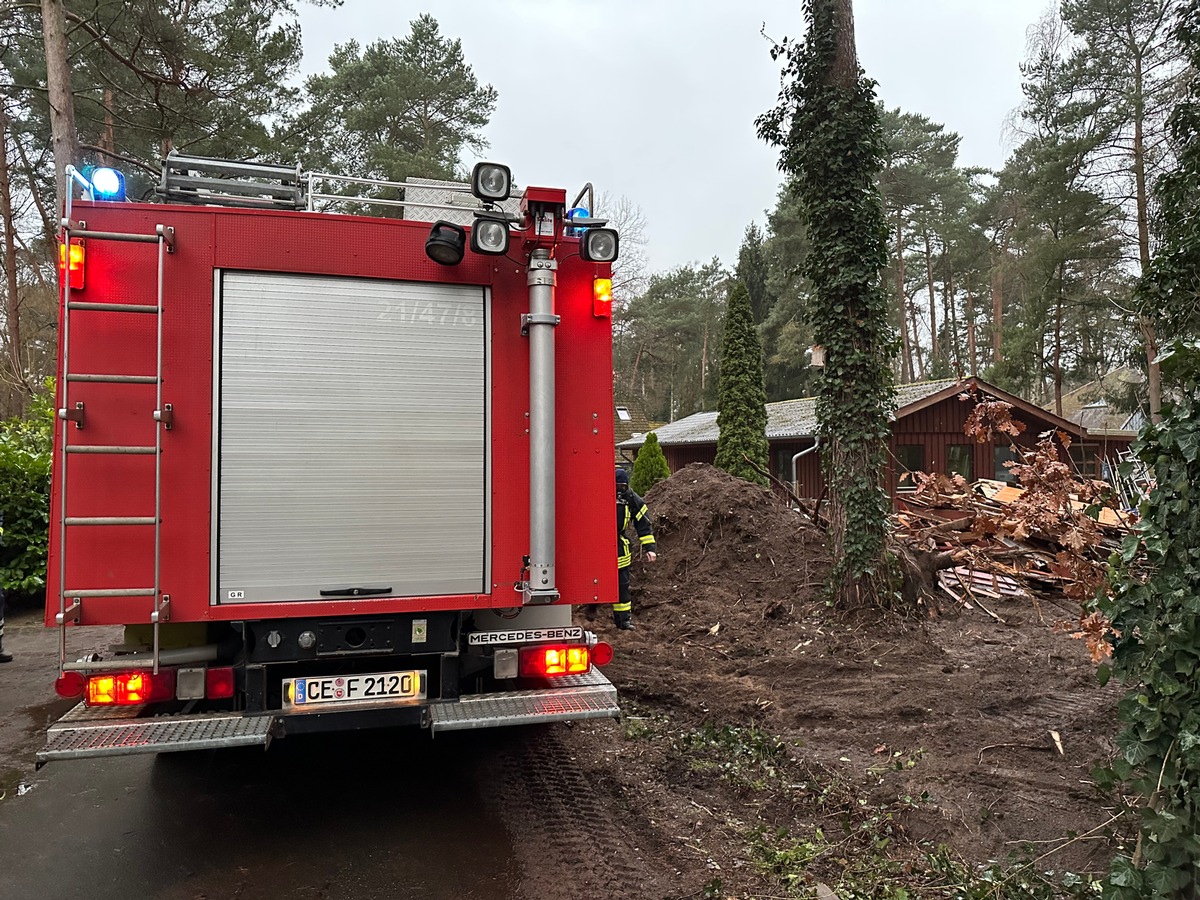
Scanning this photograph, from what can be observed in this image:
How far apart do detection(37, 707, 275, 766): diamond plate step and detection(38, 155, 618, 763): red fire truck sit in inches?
0.6

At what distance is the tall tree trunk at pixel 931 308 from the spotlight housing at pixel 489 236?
118ft

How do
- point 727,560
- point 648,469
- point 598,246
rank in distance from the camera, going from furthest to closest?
1. point 648,469
2. point 727,560
3. point 598,246

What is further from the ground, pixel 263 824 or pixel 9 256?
pixel 9 256

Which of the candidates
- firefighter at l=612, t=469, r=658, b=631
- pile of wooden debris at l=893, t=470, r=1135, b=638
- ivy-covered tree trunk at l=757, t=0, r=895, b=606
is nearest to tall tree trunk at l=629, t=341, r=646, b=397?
pile of wooden debris at l=893, t=470, r=1135, b=638

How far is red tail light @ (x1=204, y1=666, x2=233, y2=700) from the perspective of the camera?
403 cm

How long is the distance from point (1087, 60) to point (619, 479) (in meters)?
21.7

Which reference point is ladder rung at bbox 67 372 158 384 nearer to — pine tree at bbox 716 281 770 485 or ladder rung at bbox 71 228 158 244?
ladder rung at bbox 71 228 158 244

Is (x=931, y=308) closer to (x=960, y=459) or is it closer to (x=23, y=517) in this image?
(x=960, y=459)

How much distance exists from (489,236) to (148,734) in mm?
2862

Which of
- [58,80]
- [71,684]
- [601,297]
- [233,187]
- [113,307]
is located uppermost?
[58,80]

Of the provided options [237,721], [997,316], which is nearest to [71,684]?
[237,721]

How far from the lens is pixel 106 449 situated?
3.74 m

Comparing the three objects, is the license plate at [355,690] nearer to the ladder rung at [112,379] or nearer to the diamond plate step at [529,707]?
the diamond plate step at [529,707]

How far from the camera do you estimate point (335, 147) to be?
24.0 m
